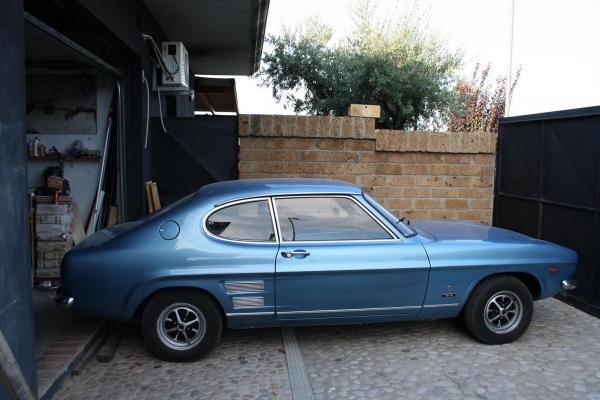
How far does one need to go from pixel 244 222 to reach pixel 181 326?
938 mm

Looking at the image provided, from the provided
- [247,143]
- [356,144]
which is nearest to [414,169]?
[356,144]

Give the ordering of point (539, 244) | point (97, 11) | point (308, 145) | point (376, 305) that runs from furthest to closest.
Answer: point (308, 145) → point (97, 11) → point (539, 244) → point (376, 305)

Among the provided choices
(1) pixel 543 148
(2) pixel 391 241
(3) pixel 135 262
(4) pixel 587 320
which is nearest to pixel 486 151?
(1) pixel 543 148

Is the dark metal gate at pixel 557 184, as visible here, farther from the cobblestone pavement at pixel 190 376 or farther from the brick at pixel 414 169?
the cobblestone pavement at pixel 190 376

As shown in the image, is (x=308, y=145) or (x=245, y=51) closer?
(x=308, y=145)

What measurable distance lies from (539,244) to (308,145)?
3787mm

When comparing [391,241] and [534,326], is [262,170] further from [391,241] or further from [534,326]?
[534,326]

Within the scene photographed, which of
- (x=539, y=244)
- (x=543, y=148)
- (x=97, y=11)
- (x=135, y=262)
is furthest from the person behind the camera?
(x=543, y=148)

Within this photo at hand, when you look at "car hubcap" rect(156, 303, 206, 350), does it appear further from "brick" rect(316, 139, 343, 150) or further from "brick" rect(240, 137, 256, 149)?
"brick" rect(316, 139, 343, 150)

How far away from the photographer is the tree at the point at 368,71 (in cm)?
1338

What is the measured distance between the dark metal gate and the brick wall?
67cm

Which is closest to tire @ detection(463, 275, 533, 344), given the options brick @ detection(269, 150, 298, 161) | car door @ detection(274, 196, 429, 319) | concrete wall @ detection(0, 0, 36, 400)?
car door @ detection(274, 196, 429, 319)

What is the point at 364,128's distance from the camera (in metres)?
7.83

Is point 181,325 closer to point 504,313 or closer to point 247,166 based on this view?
point 504,313
